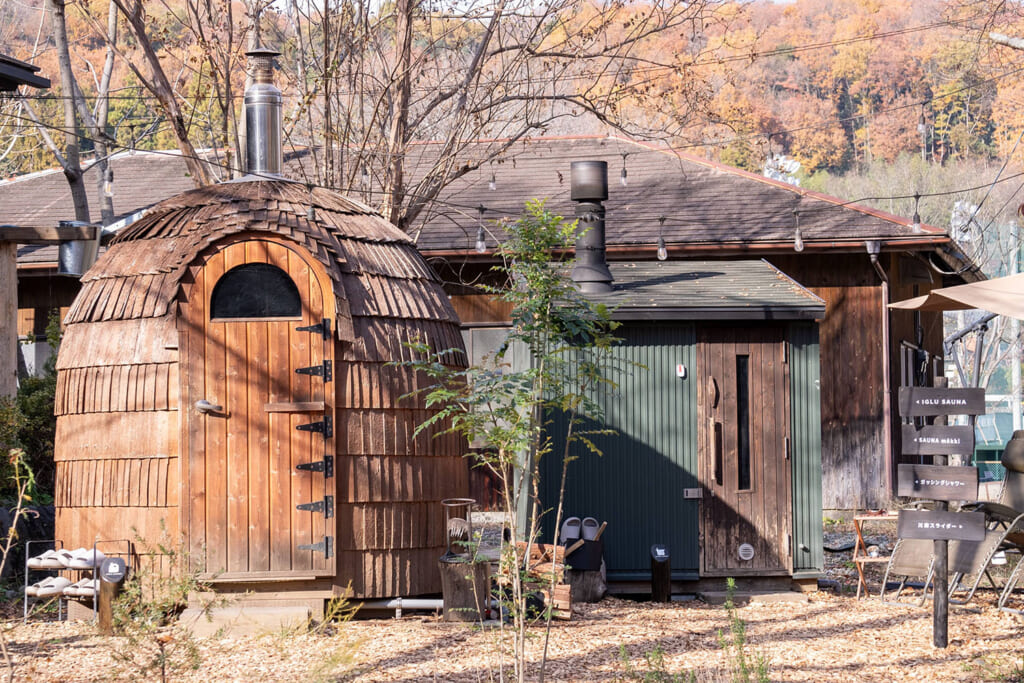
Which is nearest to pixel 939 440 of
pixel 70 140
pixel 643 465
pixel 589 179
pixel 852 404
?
pixel 643 465

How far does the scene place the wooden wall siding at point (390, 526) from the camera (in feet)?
29.1

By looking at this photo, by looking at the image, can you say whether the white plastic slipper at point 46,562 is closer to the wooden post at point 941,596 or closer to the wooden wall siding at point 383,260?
the wooden wall siding at point 383,260

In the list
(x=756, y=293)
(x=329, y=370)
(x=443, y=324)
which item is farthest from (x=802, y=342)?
(x=329, y=370)

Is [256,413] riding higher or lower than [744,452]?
higher

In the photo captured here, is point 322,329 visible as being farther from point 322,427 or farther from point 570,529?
point 570,529

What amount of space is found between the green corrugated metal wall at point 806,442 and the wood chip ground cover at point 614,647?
2.72ft

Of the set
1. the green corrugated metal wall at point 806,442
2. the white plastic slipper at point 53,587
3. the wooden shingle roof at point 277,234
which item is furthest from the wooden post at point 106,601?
the green corrugated metal wall at point 806,442

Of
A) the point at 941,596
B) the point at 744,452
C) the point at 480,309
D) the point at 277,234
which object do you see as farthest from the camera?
the point at 480,309

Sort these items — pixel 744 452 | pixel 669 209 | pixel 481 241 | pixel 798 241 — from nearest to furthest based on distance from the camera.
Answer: pixel 744 452
pixel 798 241
pixel 481 241
pixel 669 209

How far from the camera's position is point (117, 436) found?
→ 9016 millimetres

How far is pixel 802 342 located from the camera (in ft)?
33.6

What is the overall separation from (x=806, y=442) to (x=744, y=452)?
2.02ft

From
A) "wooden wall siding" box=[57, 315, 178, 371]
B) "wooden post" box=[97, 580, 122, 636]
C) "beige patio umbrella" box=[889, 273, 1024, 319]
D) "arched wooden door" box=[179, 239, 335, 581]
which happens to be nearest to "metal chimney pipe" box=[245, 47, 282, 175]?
"arched wooden door" box=[179, 239, 335, 581]

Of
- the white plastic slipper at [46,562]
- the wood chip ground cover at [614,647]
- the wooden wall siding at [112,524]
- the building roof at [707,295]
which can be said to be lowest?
the wood chip ground cover at [614,647]
